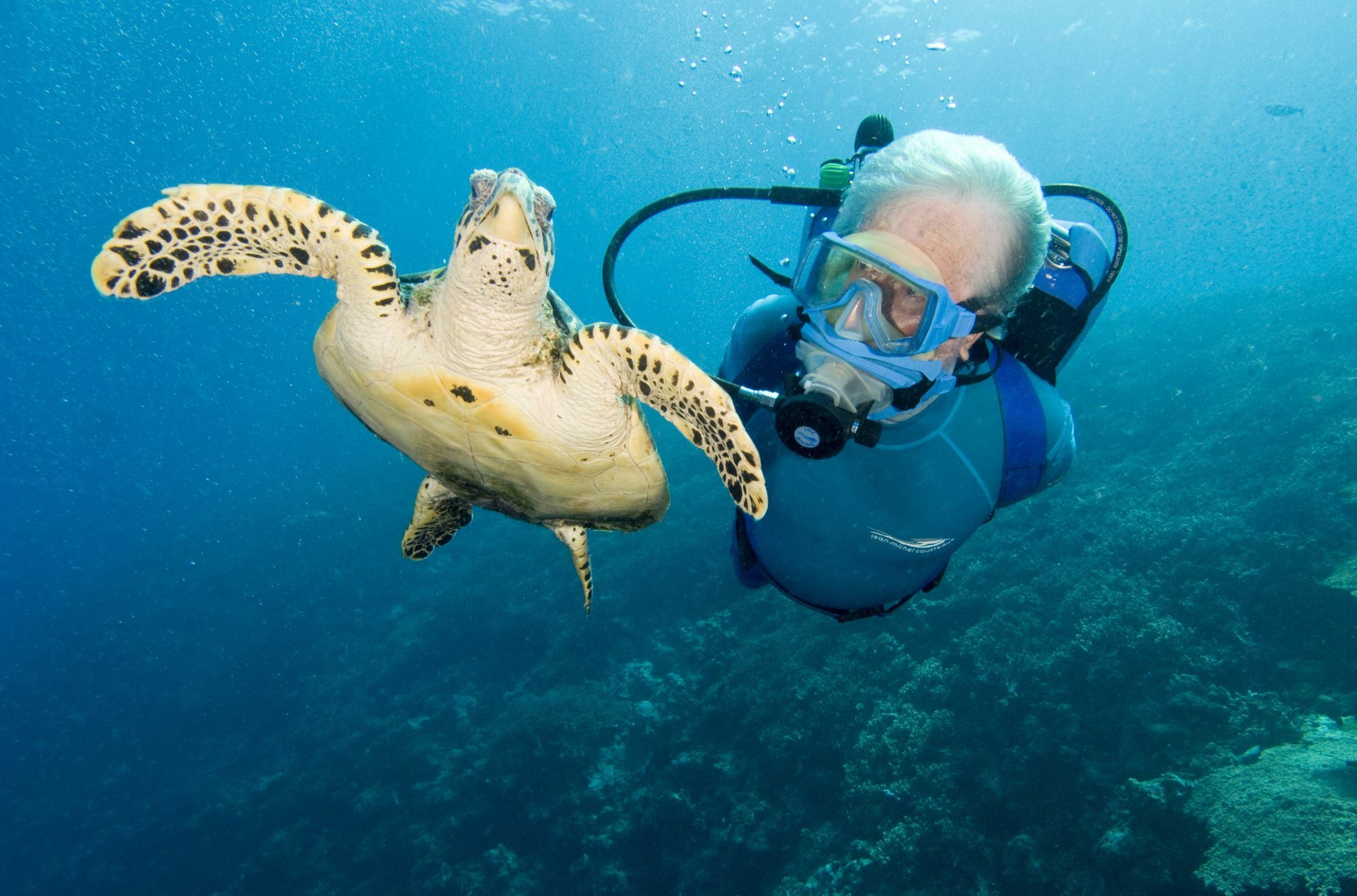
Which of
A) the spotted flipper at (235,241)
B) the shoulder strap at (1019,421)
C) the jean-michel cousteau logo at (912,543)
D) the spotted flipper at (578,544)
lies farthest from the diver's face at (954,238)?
the spotted flipper at (578,544)

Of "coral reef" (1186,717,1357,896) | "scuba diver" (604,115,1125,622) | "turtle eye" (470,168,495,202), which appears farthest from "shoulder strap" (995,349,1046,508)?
"coral reef" (1186,717,1357,896)

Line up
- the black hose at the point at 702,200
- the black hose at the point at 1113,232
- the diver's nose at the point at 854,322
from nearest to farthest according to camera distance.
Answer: the diver's nose at the point at 854,322, the black hose at the point at 1113,232, the black hose at the point at 702,200

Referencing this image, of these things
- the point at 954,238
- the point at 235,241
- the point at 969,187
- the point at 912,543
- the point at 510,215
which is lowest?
the point at 912,543

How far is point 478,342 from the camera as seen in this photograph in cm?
259

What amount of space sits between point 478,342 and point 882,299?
177 cm

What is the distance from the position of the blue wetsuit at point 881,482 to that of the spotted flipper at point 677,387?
498mm

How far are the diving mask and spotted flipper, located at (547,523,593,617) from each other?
99.9 inches

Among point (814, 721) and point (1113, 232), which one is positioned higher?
point (1113, 232)

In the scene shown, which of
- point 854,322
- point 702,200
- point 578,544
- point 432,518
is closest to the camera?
point 854,322

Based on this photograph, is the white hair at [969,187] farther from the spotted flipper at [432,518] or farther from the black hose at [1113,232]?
the spotted flipper at [432,518]

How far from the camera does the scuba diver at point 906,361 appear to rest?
222 cm

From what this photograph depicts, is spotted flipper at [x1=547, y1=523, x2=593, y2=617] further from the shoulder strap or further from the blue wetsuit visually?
the shoulder strap

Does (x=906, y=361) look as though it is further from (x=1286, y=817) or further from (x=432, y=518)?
(x=1286, y=817)

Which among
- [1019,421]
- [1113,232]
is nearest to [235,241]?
[1019,421]
